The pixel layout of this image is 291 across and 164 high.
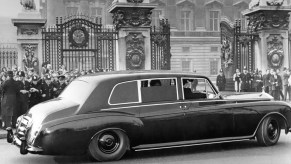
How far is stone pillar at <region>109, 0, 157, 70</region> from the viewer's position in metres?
19.1

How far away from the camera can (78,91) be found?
910 cm

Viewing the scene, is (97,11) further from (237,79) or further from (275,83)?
(275,83)

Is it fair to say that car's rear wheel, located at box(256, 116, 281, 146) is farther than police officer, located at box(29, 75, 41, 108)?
No

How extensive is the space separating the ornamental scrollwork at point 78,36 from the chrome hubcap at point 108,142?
10758 mm

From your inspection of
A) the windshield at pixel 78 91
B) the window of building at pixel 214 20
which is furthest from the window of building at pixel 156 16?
the windshield at pixel 78 91

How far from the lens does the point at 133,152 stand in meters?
9.58

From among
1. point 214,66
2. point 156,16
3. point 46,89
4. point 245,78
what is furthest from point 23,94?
point 156,16

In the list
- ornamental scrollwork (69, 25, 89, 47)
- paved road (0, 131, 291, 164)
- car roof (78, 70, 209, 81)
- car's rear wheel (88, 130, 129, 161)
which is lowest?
paved road (0, 131, 291, 164)

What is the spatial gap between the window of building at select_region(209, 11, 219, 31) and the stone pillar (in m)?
38.5

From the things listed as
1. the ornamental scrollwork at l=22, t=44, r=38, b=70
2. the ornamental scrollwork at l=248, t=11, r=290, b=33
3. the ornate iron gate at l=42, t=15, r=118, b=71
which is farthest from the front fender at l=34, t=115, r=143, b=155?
the ornamental scrollwork at l=248, t=11, r=290, b=33

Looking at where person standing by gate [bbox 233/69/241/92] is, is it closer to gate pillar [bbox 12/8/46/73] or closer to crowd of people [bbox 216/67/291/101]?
crowd of people [bbox 216/67/291/101]

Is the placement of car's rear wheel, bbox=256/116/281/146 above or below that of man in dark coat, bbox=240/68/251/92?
below

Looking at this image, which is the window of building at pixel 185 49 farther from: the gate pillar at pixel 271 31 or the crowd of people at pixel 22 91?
the crowd of people at pixel 22 91

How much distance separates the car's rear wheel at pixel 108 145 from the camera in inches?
332
